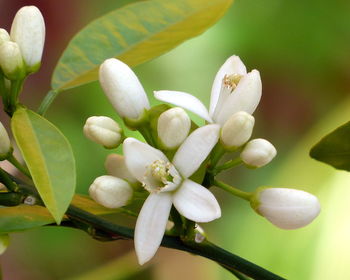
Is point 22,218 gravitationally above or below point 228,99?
below

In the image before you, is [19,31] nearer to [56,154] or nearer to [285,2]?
[56,154]

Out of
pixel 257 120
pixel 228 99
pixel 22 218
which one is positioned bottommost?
pixel 257 120

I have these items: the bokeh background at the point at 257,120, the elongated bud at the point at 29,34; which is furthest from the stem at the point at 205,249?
the bokeh background at the point at 257,120

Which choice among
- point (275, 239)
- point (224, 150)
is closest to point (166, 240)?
point (224, 150)

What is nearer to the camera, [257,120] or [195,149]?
[195,149]

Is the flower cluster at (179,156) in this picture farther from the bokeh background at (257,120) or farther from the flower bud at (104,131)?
the bokeh background at (257,120)

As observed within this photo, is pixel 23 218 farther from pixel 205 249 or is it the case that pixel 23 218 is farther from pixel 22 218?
pixel 205 249

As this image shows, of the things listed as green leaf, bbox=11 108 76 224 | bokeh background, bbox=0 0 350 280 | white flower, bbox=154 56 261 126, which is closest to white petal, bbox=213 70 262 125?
white flower, bbox=154 56 261 126

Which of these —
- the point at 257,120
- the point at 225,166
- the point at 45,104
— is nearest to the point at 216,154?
the point at 225,166
